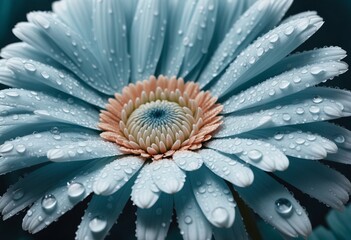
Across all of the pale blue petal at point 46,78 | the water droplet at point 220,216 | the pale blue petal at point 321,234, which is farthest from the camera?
the pale blue petal at point 321,234

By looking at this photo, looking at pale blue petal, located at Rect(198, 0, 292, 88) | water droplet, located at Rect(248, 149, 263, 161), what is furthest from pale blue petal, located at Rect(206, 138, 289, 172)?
pale blue petal, located at Rect(198, 0, 292, 88)

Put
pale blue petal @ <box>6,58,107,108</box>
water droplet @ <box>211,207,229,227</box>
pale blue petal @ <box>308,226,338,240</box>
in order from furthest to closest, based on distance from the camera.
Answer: pale blue petal @ <box>308,226,338,240</box> < pale blue petal @ <box>6,58,107,108</box> < water droplet @ <box>211,207,229,227</box>

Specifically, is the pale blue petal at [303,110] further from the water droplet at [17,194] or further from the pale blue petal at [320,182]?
the water droplet at [17,194]

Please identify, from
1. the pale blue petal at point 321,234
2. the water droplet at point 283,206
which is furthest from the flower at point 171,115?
the pale blue petal at point 321,234

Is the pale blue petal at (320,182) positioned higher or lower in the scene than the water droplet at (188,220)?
higher

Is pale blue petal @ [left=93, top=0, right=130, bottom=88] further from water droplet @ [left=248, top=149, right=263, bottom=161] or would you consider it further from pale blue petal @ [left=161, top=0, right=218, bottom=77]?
water droplet @ [left=248, top=149, right=263, bottom=161]

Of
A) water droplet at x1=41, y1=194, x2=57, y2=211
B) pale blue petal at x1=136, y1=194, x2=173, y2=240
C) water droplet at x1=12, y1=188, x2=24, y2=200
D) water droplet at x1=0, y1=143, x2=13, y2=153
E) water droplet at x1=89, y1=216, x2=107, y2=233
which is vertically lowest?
water droplet at x1=12, y1=188, x2=24, y2=200

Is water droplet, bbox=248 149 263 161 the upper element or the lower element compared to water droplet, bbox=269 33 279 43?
lower

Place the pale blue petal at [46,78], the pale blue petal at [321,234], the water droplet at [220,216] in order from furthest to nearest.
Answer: the pale blue petal at [321,234] < the pale blue petal at [46,78] < the water droplet at [220,216]
